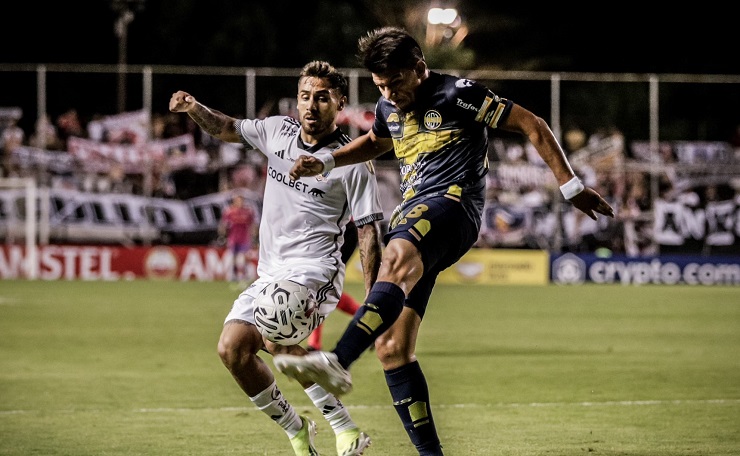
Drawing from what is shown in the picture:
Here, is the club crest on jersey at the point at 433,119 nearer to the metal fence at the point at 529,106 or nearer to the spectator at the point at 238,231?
the spectator at the point at 238,231

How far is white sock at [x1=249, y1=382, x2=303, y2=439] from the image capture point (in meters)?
7.22

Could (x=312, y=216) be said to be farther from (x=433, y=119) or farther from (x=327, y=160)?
(x=433, y=119)

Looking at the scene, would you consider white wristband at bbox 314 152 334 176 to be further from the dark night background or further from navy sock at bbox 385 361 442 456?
the dark night background

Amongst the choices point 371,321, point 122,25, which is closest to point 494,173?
point 122,25

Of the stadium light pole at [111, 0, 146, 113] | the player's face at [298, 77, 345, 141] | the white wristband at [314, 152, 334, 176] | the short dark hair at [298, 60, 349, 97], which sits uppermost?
the stadium light pole at [111, 0, 146, 113]

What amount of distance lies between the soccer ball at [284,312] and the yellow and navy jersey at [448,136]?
816 mm

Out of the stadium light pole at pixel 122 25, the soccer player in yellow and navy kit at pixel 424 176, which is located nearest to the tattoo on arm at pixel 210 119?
the soccer player in yellow and navy kit at pixel 424 176

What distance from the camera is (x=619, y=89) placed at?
35844mm

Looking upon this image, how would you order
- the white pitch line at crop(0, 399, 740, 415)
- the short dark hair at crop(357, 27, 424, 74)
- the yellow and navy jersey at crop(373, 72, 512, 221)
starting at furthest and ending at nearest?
1. the white pitch line at crop(0, 399, 740, 415)
2. the yellow and navy jersey at crop(373, 72, 512, 221)
3. the short dark hair at crop(357, 27, 424, 74)

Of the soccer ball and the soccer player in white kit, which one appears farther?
the soccer player in white kit

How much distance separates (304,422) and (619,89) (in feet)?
98.3

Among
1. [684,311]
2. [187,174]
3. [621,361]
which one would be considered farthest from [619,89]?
[621,361]

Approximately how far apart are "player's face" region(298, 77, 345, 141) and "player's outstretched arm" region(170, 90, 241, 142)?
1.77 feet

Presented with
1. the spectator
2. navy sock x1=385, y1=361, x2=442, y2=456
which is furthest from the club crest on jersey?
the spectator
